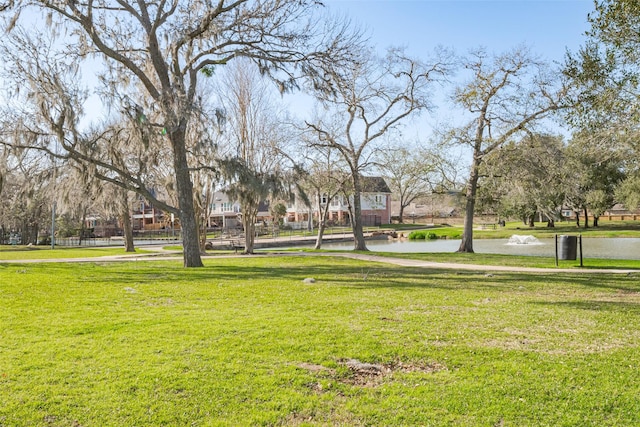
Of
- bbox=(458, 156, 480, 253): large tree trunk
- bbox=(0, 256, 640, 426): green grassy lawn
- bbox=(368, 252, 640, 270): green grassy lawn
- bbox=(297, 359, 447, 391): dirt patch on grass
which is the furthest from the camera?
bbox=(458, 156, 480, 253): large tree trunk

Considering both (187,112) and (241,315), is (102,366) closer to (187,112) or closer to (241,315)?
(241,315)

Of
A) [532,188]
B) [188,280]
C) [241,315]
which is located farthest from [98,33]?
[532,188]

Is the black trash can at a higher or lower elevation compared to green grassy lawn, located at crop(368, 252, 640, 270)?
higher

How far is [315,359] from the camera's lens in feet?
17.1

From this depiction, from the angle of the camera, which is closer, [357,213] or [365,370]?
[365,370]

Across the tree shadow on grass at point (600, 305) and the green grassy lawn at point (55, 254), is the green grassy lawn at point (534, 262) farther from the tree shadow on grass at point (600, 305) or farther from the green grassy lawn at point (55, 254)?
the green grassy lawn at point (55, 254)

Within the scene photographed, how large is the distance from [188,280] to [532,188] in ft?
50.2

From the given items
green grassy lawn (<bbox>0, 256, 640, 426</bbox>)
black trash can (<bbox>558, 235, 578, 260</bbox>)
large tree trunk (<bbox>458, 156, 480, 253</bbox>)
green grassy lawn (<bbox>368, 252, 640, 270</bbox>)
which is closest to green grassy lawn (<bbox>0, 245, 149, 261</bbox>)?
green grassy lawn (<bbox>0, 256, 640, 426</bbox>)

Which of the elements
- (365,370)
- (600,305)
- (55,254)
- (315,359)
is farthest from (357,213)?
(365,370)

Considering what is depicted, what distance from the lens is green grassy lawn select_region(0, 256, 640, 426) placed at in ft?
13.4

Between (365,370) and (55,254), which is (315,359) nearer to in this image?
(365,370)

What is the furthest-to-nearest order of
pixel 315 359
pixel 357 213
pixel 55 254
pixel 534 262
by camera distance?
pixel 357 213 → pixel 55 254 → pixel 534 262 → pixel 315 359

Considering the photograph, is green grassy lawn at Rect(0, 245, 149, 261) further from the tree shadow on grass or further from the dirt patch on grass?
the tree shadow on grass

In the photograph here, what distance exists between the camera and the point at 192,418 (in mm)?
3969
